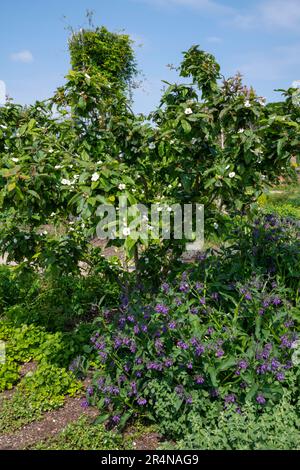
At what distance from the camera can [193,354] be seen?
2.38 meters

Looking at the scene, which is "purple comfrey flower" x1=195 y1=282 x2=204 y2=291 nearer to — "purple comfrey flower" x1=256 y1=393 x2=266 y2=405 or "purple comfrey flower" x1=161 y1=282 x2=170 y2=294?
"purple comfrey flower" x1=161 y1=282 x2=170 y2=294

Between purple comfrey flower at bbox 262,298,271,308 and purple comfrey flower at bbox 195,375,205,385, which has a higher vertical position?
→ purple comfrey flower at bbox 262,298,271,308

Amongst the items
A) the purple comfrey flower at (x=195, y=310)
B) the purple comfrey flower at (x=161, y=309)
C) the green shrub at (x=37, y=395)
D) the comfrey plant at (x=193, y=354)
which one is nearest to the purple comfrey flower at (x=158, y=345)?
the comfrey plant at (x=193, y=354)

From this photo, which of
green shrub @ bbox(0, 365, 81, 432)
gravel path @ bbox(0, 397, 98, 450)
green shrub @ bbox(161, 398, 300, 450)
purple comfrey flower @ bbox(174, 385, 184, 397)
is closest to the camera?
green shrub @ bbox(161, 398, 300, 450)

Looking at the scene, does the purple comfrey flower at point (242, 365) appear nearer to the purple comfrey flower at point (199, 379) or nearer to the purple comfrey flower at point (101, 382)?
the purple comfrey flower at point (199, 379)

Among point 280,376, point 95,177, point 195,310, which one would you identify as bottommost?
point 280,376

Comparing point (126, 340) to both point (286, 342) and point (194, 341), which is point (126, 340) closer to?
point (194, 341)

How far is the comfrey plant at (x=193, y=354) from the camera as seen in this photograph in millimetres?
2309

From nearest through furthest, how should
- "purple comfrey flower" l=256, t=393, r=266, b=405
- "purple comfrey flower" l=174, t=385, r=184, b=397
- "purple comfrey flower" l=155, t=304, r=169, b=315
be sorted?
1. "purple comfrey flower" l=256, t=393, r=266, b=405
2. "purple comfrey flower" l=174, t=385, r=184, b=397
3. "purple comfrey flower" l=155, t=304, r=169, b=315

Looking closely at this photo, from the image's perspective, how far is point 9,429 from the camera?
269 cm

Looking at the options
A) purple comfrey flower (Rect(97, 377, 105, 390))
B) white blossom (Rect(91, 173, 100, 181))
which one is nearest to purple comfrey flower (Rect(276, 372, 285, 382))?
purple comfrey flower (Rect(97, 377, 105, 390))

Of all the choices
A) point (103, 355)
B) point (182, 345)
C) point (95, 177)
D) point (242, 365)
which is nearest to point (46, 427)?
point (103, 355)

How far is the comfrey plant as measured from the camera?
2.31m
